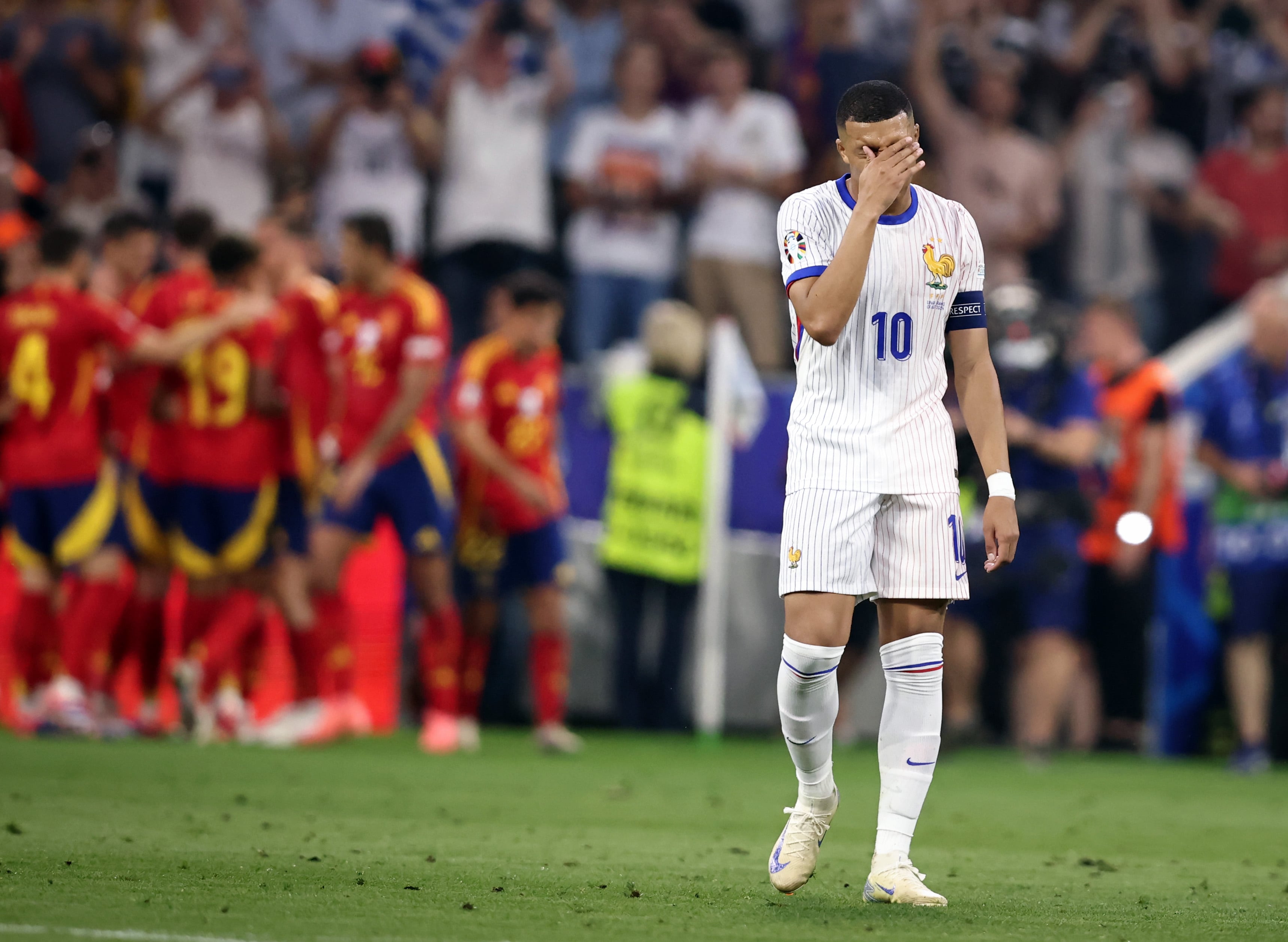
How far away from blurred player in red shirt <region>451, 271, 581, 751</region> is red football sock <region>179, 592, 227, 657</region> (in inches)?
55.8

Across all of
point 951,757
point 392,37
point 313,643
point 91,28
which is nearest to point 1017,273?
point 951,757

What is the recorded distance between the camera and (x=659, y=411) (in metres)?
11.3

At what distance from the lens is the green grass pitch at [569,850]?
4199mm

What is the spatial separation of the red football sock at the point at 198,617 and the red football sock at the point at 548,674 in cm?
174

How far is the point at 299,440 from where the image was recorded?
10.1 meters

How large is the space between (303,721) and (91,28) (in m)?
5.44

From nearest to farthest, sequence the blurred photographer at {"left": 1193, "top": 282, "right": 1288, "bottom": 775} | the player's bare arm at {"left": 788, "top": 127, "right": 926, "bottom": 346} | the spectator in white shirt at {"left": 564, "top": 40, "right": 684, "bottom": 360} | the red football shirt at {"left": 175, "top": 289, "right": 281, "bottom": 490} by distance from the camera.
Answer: the player's bare arm at {"left": 788, "top": 127, "right": 926, "bottom": 346}, the red football shirt at {"left": 175, "top": 289, "right": 281, "bottom": 490}, the blurred photographer at {"left": 1193, "top": 282, "right": 1288, "bottom": 775}, the spectator in white shirt at {"left": 564, "top": 40, "right": 684, "bottom": 360}

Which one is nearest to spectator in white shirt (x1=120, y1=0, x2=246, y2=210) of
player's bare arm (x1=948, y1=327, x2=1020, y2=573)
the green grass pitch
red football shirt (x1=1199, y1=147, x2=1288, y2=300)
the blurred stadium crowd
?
the blurred stadium crowd

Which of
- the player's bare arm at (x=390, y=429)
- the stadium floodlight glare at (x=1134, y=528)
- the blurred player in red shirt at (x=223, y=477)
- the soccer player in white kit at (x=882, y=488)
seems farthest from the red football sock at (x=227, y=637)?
the soccer player in white kit at (x=882, y=488)

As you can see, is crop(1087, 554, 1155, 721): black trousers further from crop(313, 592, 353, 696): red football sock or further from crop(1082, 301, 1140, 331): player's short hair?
crop(313, 592, 353, 696): red football sock

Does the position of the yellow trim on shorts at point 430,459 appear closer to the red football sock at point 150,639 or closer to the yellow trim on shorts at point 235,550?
the yellow trim on shorts at point 235,550

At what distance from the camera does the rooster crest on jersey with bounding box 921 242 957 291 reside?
185 inches

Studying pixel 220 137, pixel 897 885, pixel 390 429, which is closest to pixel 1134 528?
pixel 390 429

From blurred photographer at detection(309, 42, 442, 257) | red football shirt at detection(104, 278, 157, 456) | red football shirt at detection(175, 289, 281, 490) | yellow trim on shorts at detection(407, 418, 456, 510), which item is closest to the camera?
yellow trim on shorts at detection(407, 418, 456, 510)
